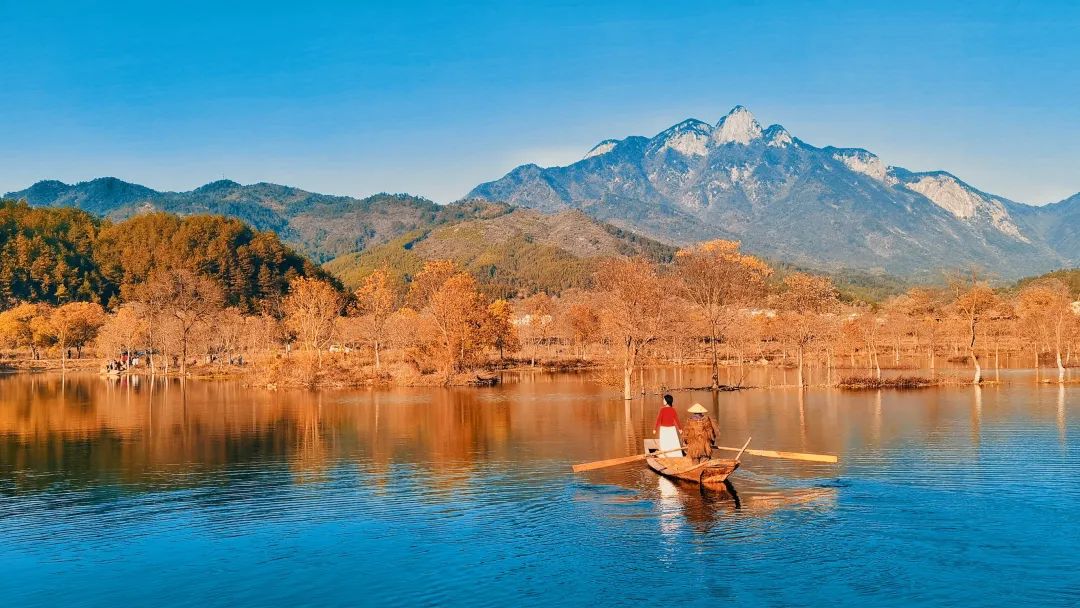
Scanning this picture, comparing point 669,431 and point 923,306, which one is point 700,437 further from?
point 923,306

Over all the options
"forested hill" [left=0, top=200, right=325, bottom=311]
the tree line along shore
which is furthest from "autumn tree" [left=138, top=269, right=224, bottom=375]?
"forested hill" [left=0, top=200, right=325, bottom=311]

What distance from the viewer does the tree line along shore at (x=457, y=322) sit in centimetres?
6494

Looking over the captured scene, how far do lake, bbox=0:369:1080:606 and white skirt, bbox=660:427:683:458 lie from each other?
108cm

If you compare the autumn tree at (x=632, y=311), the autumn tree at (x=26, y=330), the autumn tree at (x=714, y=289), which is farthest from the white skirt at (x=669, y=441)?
the autumn tree at (x=26, y=330)

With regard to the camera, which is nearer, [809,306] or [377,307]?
[809,306]

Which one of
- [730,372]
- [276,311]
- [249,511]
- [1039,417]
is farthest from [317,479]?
[276,311]

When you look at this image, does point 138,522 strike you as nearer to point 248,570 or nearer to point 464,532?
point 248,570

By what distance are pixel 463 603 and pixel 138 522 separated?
989 centimetres

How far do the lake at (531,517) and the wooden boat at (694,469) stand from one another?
16.3 inches

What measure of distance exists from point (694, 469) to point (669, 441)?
7.31 feet

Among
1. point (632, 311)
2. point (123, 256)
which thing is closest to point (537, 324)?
point (632, 311)

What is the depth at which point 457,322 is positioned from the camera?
68.2 m

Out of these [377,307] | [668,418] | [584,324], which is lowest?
[668,418]

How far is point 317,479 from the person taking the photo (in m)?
25.3
